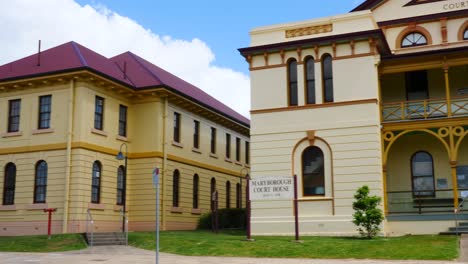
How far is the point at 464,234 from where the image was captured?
22.7 metres

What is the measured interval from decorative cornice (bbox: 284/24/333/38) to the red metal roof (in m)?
7.91

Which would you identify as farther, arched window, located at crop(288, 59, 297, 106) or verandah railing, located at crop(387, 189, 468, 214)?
arched window, located at crop(288, 59, 297, 106)

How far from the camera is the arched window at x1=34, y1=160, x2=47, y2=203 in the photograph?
2907cm

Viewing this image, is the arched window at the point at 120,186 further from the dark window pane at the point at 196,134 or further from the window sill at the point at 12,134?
the dark window pane at the point at 196,134

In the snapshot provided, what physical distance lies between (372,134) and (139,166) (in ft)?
43.4

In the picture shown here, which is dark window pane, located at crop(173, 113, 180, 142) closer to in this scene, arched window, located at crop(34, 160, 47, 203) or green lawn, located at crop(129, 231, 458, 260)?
arched window, located at crop(34, 160, 47, 203)

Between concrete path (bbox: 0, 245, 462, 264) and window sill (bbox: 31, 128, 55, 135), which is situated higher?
window sill (bbox: 31, 128, 55, 135)

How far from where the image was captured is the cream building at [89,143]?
28594 mm

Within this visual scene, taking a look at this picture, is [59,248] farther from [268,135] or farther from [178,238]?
[268,135]

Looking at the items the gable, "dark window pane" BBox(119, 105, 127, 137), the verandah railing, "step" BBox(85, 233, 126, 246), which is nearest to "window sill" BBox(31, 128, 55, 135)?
"dark window pane" BBox(119, 105, 127, 137)

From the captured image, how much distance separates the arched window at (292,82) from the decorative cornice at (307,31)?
1.21 m

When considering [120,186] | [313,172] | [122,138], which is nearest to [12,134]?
[122,138]

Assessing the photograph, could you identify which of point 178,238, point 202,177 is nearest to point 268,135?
point 178,238

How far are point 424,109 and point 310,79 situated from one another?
5.06 m
